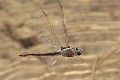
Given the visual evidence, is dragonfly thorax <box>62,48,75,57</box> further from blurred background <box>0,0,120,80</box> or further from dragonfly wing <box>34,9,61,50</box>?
blurred background <box>0,0,120,80</box>

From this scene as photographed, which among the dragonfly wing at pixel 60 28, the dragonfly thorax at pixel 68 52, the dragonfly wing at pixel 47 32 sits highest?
the dragonfly wing at pixel 60 28

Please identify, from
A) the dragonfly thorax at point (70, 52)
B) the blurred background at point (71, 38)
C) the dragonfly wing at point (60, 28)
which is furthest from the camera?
the blurred background at point (71, 38)

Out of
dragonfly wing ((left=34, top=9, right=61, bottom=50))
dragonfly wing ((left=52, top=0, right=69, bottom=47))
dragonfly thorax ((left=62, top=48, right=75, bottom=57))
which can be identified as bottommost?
dragonfly thorax ((left=62, top=48, right=75, bottom=57))

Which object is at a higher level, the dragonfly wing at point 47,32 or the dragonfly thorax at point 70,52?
the dragonfly wing at point 47,32

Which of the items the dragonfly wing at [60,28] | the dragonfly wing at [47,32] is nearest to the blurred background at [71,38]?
the dragonfly wing at [60,28]

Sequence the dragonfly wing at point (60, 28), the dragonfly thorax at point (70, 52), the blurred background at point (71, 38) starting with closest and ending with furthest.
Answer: the dragonfly thorax at point (70, 52)
the dragonfly wing at point (60, 28)
the blurred background at point (71, 38)

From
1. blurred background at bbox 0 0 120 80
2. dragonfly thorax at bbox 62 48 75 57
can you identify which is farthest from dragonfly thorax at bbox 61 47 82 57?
blurred background at bbox 0 0 120 80

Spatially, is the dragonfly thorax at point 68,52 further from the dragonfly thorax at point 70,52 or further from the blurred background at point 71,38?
the blurred background at point 71,38

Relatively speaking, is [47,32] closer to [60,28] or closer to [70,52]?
[70,52]

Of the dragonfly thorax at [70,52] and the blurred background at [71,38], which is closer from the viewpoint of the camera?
the dragonfly thorax at [70,52]

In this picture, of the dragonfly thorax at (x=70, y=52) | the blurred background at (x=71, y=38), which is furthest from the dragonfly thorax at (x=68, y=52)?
the blurred background at (x=71, y=38)

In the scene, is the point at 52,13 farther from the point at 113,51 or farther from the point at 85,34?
the point at 113,51
